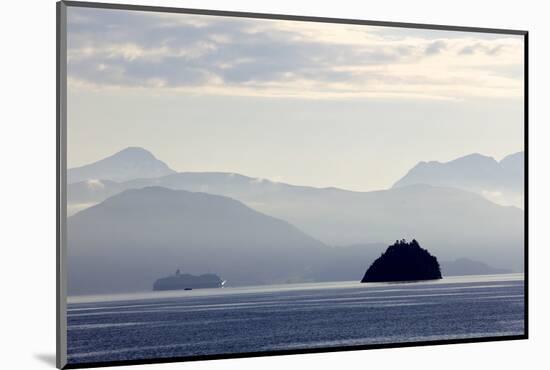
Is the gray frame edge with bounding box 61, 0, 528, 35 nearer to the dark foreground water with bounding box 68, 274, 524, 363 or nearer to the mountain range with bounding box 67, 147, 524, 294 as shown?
the mountain range with bounding box 67, 147, 524, 294

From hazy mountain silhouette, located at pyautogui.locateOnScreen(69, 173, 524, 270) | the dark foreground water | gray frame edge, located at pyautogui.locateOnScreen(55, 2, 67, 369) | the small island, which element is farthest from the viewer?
hazy mountain silhouette, located at pyautogui.locateOnScreen(69, 173, 524, 270)

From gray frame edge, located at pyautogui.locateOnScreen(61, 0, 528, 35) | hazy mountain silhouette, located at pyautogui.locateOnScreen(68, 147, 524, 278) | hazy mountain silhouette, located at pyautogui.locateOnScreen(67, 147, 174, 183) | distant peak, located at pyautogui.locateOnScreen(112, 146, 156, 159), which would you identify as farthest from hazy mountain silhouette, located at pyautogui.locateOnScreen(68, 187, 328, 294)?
gray frame edge, located at pyautogui.locateOnScreen(61, 0, 528, 35)

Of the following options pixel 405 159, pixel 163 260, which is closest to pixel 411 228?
pixel 405 159

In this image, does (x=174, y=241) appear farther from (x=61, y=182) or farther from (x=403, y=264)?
(x=403, y=264)

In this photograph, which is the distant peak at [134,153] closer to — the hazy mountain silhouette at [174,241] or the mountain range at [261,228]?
the mountain range at [261,228]

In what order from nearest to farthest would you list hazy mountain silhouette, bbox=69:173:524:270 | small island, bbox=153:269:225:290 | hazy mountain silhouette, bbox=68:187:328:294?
hazy mountain silhouette, bbox=68:187:328:294
small island, bbox=153:269:225:290
hazy mountain silhouette, bbox=69:173:524:270

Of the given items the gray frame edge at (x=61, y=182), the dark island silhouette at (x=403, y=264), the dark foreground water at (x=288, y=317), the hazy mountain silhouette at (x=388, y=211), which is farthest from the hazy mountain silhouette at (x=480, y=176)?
the gray frame edge at (x=61, y=182)

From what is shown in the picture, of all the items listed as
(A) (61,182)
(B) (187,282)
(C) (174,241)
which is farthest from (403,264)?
(A) (61,182)

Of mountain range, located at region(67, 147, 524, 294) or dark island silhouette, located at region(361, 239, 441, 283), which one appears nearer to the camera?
mountain range, located at region(67, 147, 524, 294)
